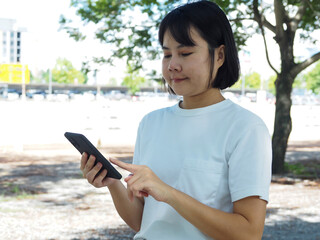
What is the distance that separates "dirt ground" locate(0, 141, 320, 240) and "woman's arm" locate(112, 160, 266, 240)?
4.19 m

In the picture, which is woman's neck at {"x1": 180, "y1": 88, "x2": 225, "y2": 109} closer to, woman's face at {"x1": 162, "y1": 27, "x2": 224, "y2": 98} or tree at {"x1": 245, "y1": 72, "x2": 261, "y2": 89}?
woman's face at {"x1": 162, "y1": 27, "x2": 224, "y2": 98}

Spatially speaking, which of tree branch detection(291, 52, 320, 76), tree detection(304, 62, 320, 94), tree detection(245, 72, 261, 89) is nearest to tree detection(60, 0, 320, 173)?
tree branch detection(291, 52, 320, 76)

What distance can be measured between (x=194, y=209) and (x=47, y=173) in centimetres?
865

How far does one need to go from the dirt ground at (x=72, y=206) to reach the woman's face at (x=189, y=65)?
4.18 m

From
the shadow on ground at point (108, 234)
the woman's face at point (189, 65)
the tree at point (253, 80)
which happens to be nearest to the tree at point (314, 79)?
the tree at point (253, 80)

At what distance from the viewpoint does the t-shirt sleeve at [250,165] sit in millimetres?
1453

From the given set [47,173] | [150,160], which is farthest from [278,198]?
[150,160]

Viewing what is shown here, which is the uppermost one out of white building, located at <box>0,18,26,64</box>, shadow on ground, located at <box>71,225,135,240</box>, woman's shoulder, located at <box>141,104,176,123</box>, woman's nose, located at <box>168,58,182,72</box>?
white building, located at <box>0,18,26,64</box>

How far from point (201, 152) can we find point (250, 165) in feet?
0.59

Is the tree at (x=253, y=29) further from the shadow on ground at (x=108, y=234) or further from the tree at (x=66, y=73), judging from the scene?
the tree at (x=66, y=73)

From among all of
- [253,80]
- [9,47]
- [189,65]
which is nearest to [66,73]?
[253,80]

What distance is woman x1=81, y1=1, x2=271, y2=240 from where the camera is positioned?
4.76 ft

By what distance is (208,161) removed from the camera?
5.00 feet

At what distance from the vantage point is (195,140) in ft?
5.19
